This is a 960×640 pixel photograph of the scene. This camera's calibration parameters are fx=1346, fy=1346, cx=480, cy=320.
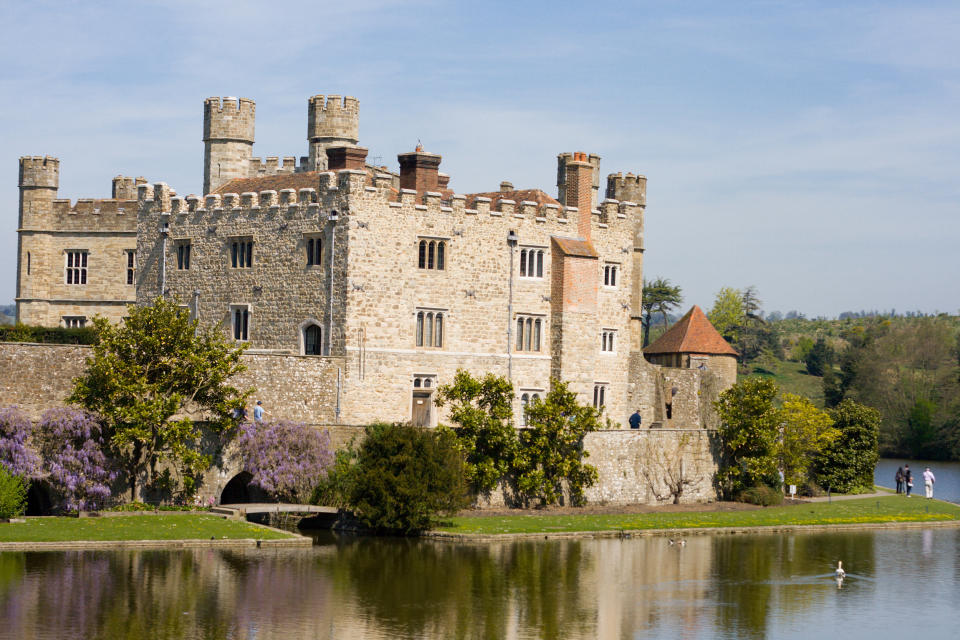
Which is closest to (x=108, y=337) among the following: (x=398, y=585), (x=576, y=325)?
(x=398, y=585)

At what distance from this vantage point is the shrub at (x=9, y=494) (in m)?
40.2

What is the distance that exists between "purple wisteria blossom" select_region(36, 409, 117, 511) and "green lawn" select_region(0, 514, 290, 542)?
1407 millimetres

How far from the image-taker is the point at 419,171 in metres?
57.2

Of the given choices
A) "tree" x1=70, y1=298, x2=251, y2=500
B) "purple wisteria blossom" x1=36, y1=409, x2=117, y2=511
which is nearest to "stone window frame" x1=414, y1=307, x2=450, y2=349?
"tree" x1=70, y1=298, x2=251, y2=500

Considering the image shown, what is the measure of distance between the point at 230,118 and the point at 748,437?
2824cm

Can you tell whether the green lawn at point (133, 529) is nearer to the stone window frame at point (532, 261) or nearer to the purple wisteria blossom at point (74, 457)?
the purple wisteria blossom at point (74, 457)

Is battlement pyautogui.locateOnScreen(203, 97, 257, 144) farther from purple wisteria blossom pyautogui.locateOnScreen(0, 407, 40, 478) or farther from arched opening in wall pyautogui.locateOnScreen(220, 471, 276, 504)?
purple wisteria blossom pyautogui.locateOnScreen(0, 407, 40, 478)

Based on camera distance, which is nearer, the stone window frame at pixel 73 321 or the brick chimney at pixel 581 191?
the brick chimney at pixel 581 191

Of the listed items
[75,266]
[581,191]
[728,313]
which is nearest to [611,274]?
[581,191]

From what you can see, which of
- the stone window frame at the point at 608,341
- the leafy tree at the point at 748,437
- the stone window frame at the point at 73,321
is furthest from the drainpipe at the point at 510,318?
the stone window frame at the point at 73,321

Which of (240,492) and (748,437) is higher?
(748,437)

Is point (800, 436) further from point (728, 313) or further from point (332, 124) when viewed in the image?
point (728, 313)

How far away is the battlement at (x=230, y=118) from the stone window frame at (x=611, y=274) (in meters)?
18.2

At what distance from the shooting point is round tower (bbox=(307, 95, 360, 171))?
2499 inches
